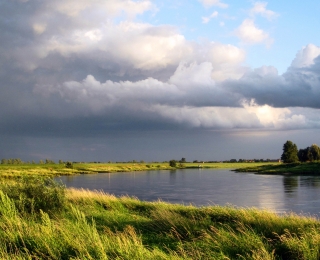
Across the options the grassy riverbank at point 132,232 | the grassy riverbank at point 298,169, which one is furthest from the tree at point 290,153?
the grassy riverbank at point 132,232

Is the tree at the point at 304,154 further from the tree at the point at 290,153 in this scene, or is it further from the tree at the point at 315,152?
the tree at the point at 290,153

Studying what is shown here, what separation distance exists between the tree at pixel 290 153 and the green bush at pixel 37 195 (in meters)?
97.0

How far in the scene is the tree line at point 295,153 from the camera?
104375 mm

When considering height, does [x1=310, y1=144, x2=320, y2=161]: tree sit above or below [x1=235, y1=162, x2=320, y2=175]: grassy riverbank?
above

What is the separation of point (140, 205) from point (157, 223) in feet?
23.0

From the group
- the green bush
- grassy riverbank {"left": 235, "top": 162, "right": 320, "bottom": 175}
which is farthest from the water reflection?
the green bush

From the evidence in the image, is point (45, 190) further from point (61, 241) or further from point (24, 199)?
point (61, 241)

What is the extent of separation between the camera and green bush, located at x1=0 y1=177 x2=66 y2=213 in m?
14.9

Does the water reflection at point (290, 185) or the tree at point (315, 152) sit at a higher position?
the tree at point (315, 152)

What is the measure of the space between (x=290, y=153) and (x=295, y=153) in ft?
5.34

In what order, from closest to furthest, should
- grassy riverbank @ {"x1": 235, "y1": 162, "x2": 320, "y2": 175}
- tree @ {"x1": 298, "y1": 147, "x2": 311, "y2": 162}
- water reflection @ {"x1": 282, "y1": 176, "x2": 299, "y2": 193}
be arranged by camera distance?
water reflection @ {"x1": 282, "y1": 176, "x2": 299, "y2": 193} < grassy riverbank @ {"x1": 235, "y1": 162, "x2": 320, "y2": 175} < tree @ {"x1": 298, "y1": 147, "x2": 311, "y2": 162}

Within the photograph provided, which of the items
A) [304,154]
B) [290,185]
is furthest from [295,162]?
[290,185]

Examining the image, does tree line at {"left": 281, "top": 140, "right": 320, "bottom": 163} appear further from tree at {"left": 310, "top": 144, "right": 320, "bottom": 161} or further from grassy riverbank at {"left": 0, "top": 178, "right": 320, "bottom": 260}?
grassy riverbank at {"left": 0, "top": 178, "right": 320, "bottom": 260}

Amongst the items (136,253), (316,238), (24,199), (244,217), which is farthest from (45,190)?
(316,238)
